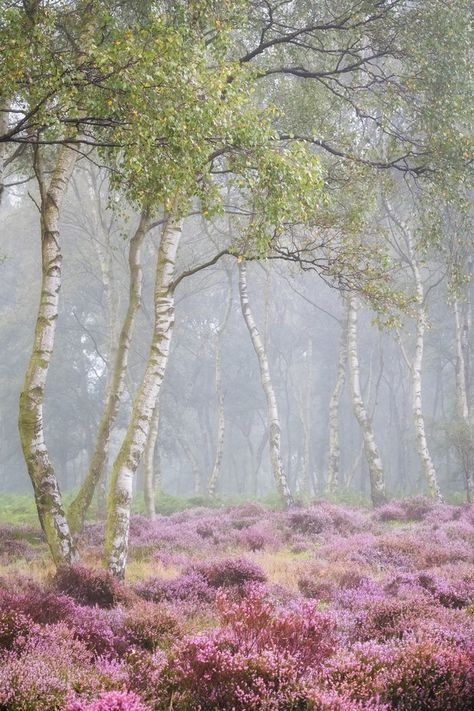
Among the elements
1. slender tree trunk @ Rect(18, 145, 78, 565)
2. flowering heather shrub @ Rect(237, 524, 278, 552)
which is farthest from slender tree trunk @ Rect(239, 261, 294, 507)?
slender tree trunk @ Rect(18, 145, 78, 565)

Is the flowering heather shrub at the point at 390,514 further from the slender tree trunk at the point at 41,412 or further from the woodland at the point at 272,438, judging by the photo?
the slender tree trunk at the point at 41,412

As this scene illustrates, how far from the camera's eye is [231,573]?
907 cm

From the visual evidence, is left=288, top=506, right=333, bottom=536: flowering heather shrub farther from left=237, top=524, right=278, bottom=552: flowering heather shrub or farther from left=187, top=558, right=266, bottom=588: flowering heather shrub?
left=187, top=558, right=266, bottom=588: flowering heather shrub

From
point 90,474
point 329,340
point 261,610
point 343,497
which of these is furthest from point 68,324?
point 261,610

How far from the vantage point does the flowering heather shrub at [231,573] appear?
892 centimetres

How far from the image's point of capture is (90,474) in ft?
40.2

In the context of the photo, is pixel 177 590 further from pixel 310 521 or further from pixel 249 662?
pixel 310 521

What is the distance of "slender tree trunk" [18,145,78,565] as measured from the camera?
8.97m

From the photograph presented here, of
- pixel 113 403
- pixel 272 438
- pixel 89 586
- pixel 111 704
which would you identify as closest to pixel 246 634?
pixel 111 704

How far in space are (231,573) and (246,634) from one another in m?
4.38

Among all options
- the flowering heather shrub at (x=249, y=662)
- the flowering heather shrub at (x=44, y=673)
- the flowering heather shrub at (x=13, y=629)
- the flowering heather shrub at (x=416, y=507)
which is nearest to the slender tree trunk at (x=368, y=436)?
the flowering heather shrub at (x=416, y=507)

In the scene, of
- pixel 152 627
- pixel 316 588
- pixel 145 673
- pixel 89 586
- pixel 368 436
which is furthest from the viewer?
pixel 368 436

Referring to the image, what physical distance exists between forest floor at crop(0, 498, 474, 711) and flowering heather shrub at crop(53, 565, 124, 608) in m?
0.02

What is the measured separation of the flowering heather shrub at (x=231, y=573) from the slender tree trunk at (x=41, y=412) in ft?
6.92
